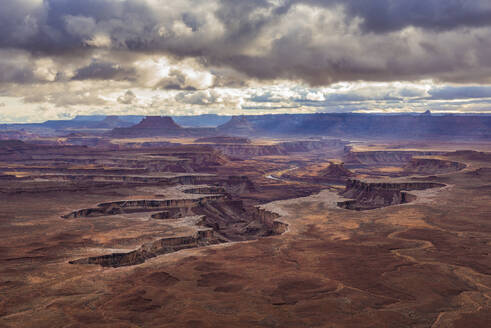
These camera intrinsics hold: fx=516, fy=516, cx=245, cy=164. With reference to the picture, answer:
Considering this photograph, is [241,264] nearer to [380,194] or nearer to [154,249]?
[154,249]

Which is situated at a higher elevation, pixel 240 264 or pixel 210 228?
pixel 240 264

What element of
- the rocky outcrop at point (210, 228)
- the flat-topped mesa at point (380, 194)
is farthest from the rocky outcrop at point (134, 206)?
the flat-topped mesa at point (380, 194)

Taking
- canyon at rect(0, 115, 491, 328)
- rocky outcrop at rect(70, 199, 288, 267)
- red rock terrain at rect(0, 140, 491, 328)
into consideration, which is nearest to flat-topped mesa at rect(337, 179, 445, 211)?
red rock terrain at rect(0, 140, 491, 328)

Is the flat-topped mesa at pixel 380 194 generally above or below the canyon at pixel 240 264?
below

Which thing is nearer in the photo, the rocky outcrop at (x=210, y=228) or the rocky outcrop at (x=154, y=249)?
the rocky outcrop at (x=154, y=249)

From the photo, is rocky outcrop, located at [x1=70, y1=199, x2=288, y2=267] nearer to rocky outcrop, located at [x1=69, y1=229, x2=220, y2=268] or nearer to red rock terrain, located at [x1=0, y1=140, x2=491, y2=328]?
rocky outcrop, located at [x1=69, y1=229, x2=220, y2=268]

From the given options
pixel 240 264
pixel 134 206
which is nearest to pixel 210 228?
pixel 240 264

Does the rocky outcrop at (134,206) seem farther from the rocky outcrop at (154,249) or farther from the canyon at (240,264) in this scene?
the rocky outcrop at (154,249)

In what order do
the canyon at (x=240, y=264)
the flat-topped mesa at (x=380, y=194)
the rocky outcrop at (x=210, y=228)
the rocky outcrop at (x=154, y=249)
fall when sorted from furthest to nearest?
1. the flat-topped mesa at (x=380, y=194)
2. the rocky outcrop at (x=210, y=228)
3. the rocky outcrop at (x=154, y=249)
4. the canyon at (x=240, y=264)
